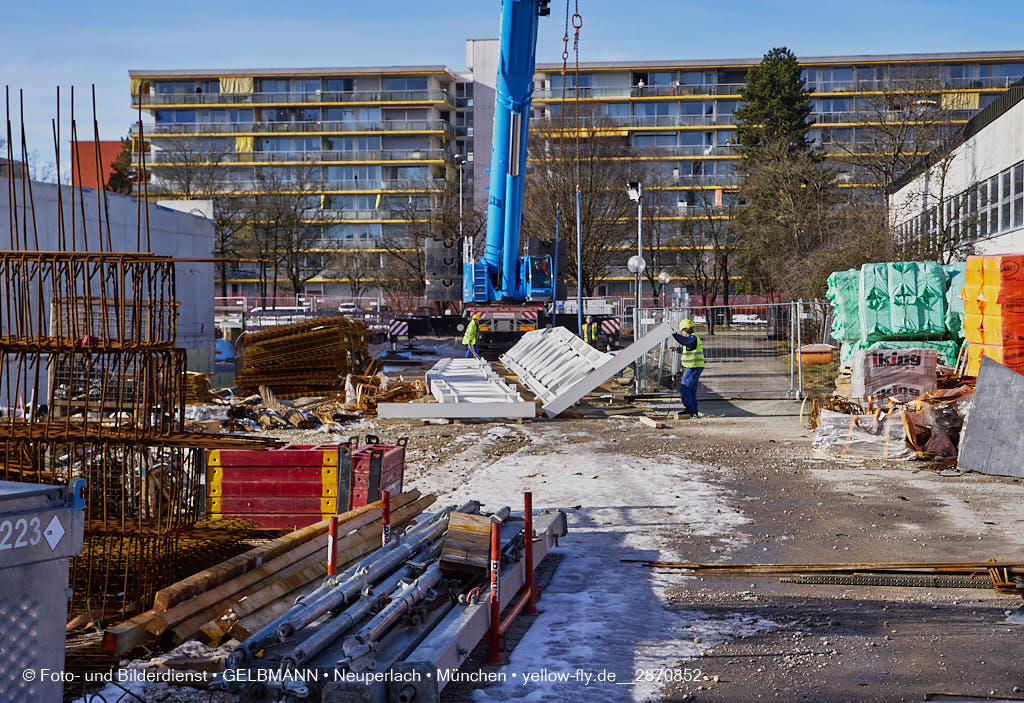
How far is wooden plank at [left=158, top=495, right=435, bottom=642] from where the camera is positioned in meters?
6.48

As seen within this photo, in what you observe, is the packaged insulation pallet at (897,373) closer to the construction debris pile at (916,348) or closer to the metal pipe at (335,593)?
the construction debris pile at (916,348)

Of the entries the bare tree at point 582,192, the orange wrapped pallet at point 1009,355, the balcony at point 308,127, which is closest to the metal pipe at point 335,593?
the orange wrapped pallet at point 1009,355

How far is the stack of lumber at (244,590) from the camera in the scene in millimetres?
6445

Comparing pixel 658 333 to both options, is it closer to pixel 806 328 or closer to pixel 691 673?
pixel 691 673

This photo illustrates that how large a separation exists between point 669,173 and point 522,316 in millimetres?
46554

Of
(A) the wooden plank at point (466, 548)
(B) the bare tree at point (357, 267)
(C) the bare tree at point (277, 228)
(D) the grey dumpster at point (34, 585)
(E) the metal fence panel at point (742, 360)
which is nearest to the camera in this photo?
(D) the grey dumpster at point (34, 585)

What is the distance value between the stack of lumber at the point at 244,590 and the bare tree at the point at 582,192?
115 feet

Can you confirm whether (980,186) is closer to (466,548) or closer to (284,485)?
(284,485)

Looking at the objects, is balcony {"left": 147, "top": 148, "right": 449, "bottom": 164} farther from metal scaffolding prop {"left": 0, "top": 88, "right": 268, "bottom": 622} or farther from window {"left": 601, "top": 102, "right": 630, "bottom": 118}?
metal scaffolding prop {"left": 0, "top": 88, "right": 268, "bottom": 622}

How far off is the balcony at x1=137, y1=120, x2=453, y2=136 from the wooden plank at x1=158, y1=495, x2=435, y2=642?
72.3m

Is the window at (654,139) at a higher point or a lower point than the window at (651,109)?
lower

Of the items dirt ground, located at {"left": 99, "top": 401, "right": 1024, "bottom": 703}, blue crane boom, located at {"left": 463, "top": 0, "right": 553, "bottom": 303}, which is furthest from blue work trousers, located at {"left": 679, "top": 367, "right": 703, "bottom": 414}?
blue crane boom, located at {"left": 463, "top": 0, "right": 553, "bottom": 303}

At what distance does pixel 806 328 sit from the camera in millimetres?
30000

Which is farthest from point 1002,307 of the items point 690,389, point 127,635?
point 127,635
